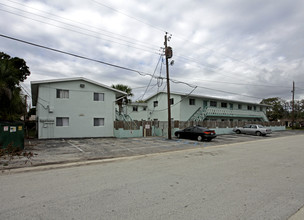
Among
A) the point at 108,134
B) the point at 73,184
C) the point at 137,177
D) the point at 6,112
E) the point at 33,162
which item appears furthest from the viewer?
the point at 108,134

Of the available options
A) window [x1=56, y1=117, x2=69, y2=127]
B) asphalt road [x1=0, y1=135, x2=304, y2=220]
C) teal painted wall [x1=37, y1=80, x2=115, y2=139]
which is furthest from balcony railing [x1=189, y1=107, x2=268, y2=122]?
asphalt road [x1=0, y1=135, x2=304, y2=220]

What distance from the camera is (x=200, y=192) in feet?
14.9

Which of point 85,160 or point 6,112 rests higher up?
point 6,112

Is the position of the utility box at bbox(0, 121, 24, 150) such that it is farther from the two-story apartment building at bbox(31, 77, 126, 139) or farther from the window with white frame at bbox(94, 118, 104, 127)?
the window with white frame at bbox(94, 118, 104, 127)

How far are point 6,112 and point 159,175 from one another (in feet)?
33.9

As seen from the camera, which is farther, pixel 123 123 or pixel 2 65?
pixel 123 123

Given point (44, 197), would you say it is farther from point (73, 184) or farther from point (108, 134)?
point (108, 134)

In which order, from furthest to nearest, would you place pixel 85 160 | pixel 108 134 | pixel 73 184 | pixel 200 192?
1. pixel 108 134
2. pixel 85 160
3. pixel 73 184
4. pixel 200 192

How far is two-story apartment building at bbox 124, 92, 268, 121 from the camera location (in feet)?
90.5

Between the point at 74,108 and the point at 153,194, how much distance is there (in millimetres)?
16586

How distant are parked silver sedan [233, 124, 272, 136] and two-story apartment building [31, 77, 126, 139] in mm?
18042

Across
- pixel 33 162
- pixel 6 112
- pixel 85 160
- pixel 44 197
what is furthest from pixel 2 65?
pixel 44 197

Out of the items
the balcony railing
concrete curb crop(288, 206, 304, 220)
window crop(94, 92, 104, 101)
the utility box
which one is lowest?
concrete curb crop(288, 206, 304, 220)

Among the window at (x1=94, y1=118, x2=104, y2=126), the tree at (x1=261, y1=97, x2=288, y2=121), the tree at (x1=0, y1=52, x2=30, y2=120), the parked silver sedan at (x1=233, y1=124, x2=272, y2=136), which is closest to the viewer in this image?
the tree at (x1=0, y1=52, x2=30, y2=120)
